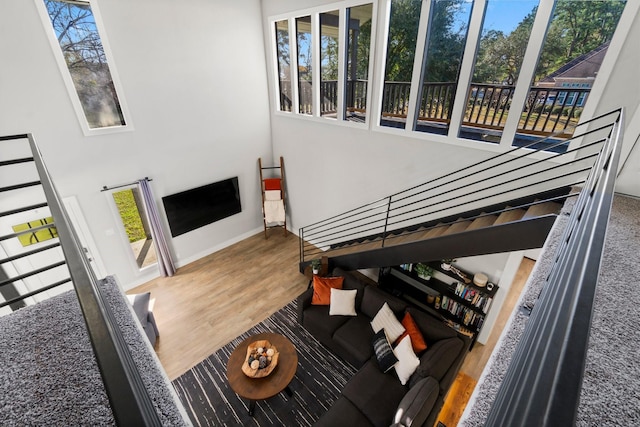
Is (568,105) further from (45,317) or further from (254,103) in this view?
(254,103)

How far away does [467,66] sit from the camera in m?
3.18

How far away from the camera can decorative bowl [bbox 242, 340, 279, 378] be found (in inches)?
127

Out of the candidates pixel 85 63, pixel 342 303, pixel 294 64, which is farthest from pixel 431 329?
pixel 85 63

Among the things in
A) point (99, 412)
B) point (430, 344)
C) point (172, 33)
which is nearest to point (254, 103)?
point (172, 33)

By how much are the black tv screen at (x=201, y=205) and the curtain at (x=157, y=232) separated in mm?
252

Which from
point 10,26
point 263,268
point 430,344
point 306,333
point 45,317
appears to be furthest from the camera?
point 263,268

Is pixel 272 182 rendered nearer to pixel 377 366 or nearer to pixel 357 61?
pixel 357 61

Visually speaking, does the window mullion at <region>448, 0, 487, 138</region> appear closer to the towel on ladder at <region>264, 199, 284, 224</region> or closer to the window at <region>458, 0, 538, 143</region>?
the window at <region>458, 0, 538, 143</region>

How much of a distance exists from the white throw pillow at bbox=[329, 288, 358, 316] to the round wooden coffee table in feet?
2.72

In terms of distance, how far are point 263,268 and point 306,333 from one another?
6.06ft

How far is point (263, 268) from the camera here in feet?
18.5

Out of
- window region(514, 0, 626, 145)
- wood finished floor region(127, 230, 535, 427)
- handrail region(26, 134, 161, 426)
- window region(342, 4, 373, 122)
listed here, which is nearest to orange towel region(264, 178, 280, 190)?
wood finished floor region(127, 230, 535, 427)

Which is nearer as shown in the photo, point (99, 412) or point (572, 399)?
point (572, 399)

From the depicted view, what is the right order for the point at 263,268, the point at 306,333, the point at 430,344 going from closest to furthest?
the point at 430,344 → the point at 306,333 → the point at 263,268
